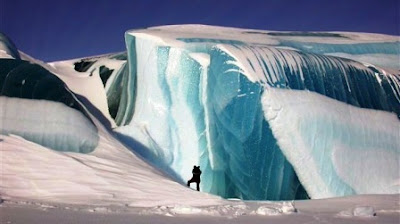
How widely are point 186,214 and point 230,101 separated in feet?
21.1

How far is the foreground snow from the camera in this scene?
16.1 feet

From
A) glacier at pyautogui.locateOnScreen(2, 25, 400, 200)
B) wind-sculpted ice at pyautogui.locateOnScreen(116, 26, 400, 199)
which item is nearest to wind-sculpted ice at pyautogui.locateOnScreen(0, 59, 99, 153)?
glacier at pyautogui.locateOnScreen(2, 25, 400, 200)

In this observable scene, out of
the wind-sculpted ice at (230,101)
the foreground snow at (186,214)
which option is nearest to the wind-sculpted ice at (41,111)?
the wind-sculpted ice at (230,101)

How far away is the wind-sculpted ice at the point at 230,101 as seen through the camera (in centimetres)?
1128

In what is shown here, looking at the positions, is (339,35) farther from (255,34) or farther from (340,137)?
(340,137)

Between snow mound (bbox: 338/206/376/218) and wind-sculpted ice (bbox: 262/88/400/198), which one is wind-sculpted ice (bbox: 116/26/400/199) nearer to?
wind-sculpted ice (bbox: 262/88/400/198)

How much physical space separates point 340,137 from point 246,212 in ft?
20.2

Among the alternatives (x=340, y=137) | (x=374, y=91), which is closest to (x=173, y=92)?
(x=340, y=137)

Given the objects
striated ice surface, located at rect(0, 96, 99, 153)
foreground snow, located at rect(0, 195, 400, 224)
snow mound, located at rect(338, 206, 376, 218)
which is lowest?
foreground snow, located at rect(0, 195, 400, 224)

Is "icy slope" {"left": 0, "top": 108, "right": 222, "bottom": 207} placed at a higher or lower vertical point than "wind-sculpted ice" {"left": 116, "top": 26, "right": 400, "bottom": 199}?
lower

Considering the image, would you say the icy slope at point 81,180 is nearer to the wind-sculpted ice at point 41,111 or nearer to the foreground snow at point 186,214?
the wind-sculpted ice at point 41,111

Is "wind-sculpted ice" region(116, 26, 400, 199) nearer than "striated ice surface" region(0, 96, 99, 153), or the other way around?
"striated ice surface" region(0, 96, 99, 153)

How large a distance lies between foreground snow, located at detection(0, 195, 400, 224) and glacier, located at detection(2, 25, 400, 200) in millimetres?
4510

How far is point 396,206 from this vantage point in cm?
680
